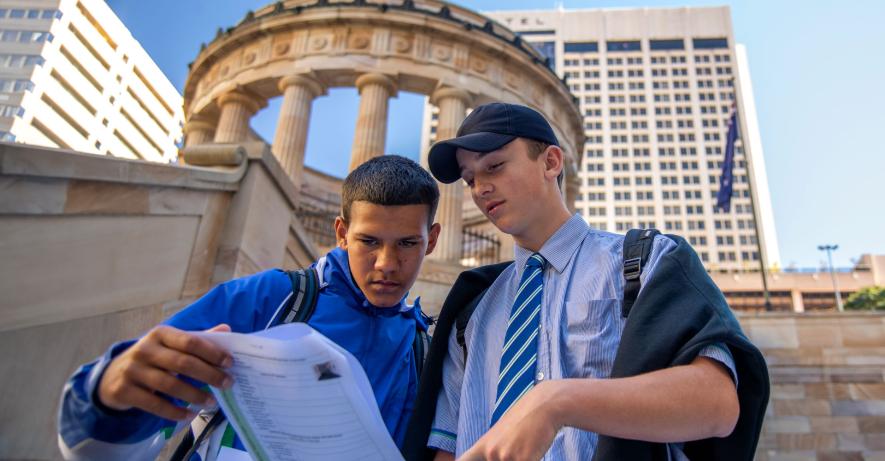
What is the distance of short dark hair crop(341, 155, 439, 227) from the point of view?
2445mm

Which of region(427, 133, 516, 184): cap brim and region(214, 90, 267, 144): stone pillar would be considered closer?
region(427, 133, 516, 184): cap brim

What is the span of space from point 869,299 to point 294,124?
66.8 metres

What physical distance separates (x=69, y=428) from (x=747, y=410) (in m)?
2.06

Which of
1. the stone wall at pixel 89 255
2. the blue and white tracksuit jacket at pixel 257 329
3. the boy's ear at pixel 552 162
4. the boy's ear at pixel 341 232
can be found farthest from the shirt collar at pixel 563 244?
the stone wall at pixel 89 255

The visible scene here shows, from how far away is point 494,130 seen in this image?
7.41 feet

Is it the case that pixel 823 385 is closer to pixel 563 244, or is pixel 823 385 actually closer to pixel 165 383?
pixel 563 244

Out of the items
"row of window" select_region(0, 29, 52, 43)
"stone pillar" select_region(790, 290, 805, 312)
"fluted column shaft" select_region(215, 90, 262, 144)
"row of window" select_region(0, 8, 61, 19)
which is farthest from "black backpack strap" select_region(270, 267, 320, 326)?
"stone pillar" select_region(790, 290, 805, 312)

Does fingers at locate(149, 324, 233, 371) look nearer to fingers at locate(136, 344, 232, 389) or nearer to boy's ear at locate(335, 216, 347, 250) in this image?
fingers at locate(136, 344, 232, 389)

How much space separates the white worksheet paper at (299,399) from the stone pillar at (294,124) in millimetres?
17896

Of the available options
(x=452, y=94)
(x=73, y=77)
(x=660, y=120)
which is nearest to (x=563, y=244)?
(x=73, y=77)

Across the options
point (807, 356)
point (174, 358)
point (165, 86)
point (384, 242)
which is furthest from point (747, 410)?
point (807, 356)

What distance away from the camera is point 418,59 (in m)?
20.6

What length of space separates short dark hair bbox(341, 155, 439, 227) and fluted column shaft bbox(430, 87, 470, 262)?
15.0m

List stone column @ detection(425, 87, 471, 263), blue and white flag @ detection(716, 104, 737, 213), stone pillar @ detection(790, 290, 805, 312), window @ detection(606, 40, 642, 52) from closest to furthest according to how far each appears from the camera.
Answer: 1. stone column @ detection(425, 87, 471, 263)
2. blue and white flag @ detection(716, 104, 737, 213)
3. stone pillar @ detection(790, 290, 805, 312)
4. window @ detection(606, 40, 642, 52)
